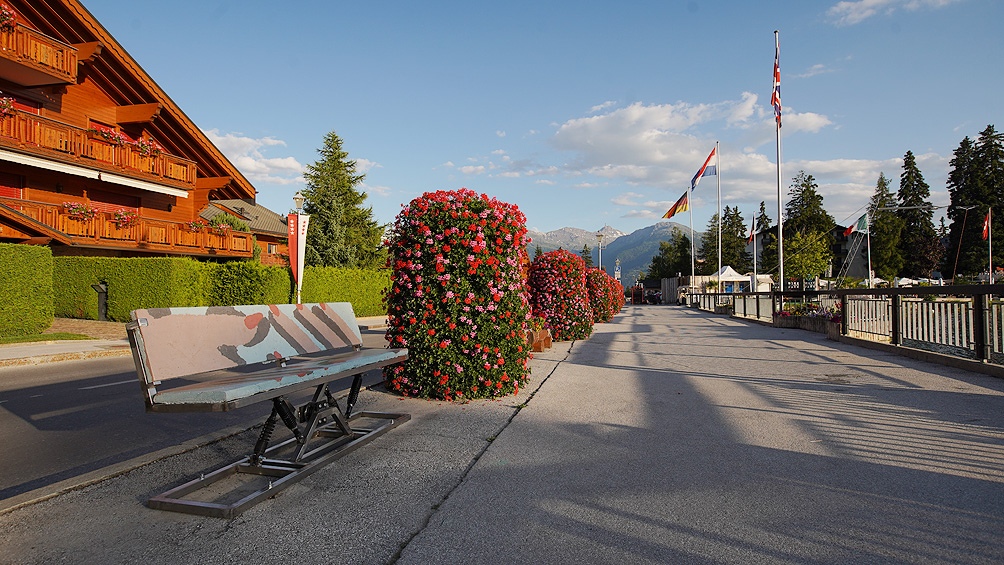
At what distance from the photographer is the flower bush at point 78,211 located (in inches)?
827

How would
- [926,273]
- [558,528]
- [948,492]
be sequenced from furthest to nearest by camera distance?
[926,273], [948,492], [558,528]

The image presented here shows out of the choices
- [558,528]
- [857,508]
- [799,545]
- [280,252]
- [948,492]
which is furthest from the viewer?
[280,252]

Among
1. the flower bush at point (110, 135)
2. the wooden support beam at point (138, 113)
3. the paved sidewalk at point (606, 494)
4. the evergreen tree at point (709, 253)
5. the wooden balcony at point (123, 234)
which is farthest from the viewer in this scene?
the evergreen tree at point (709, 253)

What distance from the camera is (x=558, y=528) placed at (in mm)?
3225

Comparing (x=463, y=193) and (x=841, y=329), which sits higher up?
(x=463, y=193)

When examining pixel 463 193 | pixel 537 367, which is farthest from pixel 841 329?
pixel 463 193

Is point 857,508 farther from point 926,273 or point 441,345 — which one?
point 926,273

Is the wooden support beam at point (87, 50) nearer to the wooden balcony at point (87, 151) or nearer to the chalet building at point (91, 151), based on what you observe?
the chalet building at point (91, 151)

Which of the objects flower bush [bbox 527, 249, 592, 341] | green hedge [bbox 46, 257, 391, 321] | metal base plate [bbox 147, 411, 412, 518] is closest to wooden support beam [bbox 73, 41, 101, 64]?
green hedge [bbox 46, 257, 391, 321]

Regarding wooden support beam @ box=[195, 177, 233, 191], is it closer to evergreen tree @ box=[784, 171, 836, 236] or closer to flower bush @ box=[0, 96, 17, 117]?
flower bush @ box=[0, 96, 17, 117]

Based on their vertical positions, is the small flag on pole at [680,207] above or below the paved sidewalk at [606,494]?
above

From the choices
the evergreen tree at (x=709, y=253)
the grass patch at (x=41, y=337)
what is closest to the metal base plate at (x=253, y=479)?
the grass patch at (x=41, y=337)

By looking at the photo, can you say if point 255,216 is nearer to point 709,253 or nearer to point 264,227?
point 264,227

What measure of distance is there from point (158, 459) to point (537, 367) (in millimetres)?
6401
